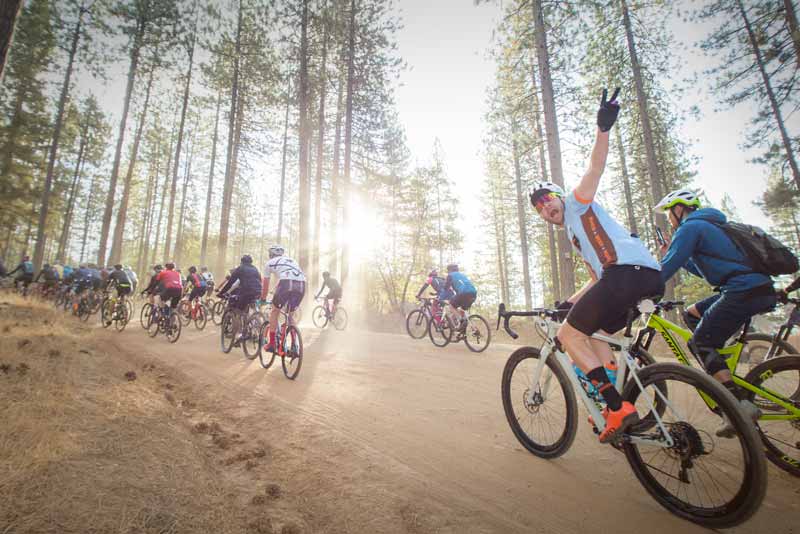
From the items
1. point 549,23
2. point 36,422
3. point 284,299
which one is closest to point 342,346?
point 284,299

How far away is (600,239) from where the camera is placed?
2779 mm

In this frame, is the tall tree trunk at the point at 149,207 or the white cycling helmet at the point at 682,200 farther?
the tall tree trunk at the point at 149,207

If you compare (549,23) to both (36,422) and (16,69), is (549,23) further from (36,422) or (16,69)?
→ (16,69)

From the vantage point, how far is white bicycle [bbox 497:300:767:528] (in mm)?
2061

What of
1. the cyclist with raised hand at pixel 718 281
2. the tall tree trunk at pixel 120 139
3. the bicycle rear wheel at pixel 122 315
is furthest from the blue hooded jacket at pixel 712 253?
the tall tree trunk at pixel 120 139

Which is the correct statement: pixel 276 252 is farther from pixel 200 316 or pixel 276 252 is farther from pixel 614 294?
pixel 200 316

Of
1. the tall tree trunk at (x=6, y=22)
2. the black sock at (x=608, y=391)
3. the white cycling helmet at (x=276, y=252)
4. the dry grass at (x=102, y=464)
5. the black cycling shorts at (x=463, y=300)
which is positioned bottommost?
the dry grass at (x=102, y=464)

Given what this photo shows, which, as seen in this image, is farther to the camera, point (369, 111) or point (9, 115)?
point (9, 115)

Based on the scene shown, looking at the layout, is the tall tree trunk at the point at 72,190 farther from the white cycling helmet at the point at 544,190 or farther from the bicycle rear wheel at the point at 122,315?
the white cycling helmet at the point at 544,190

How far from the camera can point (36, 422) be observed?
2.58m

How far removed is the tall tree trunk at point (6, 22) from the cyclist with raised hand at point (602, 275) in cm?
753

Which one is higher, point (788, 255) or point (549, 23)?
point (549, 23)

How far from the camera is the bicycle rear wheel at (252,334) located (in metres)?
7.87

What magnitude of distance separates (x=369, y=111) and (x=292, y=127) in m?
5.94
